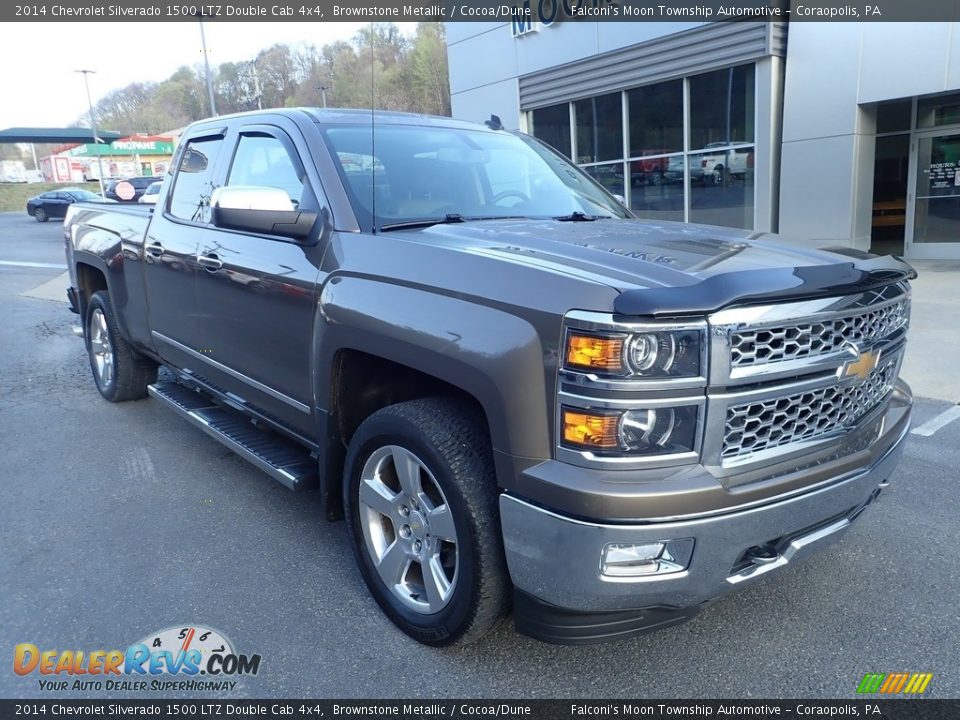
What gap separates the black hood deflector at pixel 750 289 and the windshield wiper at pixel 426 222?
4.29 feet

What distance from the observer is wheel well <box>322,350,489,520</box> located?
3033mm

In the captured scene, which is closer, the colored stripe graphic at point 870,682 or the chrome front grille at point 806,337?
the chrome front grille at point 806,337

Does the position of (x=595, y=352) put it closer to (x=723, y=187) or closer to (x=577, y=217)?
(x=577, y=217)

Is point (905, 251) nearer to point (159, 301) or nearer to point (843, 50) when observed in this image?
point (843, 50)

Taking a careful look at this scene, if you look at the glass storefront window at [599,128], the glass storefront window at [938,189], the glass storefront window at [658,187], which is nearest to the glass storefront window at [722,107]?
the glass storefront window at [658,187]

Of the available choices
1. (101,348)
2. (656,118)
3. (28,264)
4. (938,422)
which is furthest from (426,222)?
(28,264)

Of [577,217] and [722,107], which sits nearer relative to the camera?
[577,217]

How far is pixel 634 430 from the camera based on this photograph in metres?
2.11

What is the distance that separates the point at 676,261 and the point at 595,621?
115cm

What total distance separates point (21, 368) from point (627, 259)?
23.3ft

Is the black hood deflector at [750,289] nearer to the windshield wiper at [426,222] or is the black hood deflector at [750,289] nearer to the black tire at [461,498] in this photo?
the black tire at [461,498]

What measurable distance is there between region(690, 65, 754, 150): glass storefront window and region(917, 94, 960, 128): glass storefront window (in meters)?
2.67

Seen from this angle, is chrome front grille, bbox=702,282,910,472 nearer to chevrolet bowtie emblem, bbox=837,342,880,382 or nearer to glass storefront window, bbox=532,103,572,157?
chevrolet bowtie emblem, bbox=837,342,880,382

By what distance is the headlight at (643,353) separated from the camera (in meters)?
2.06
